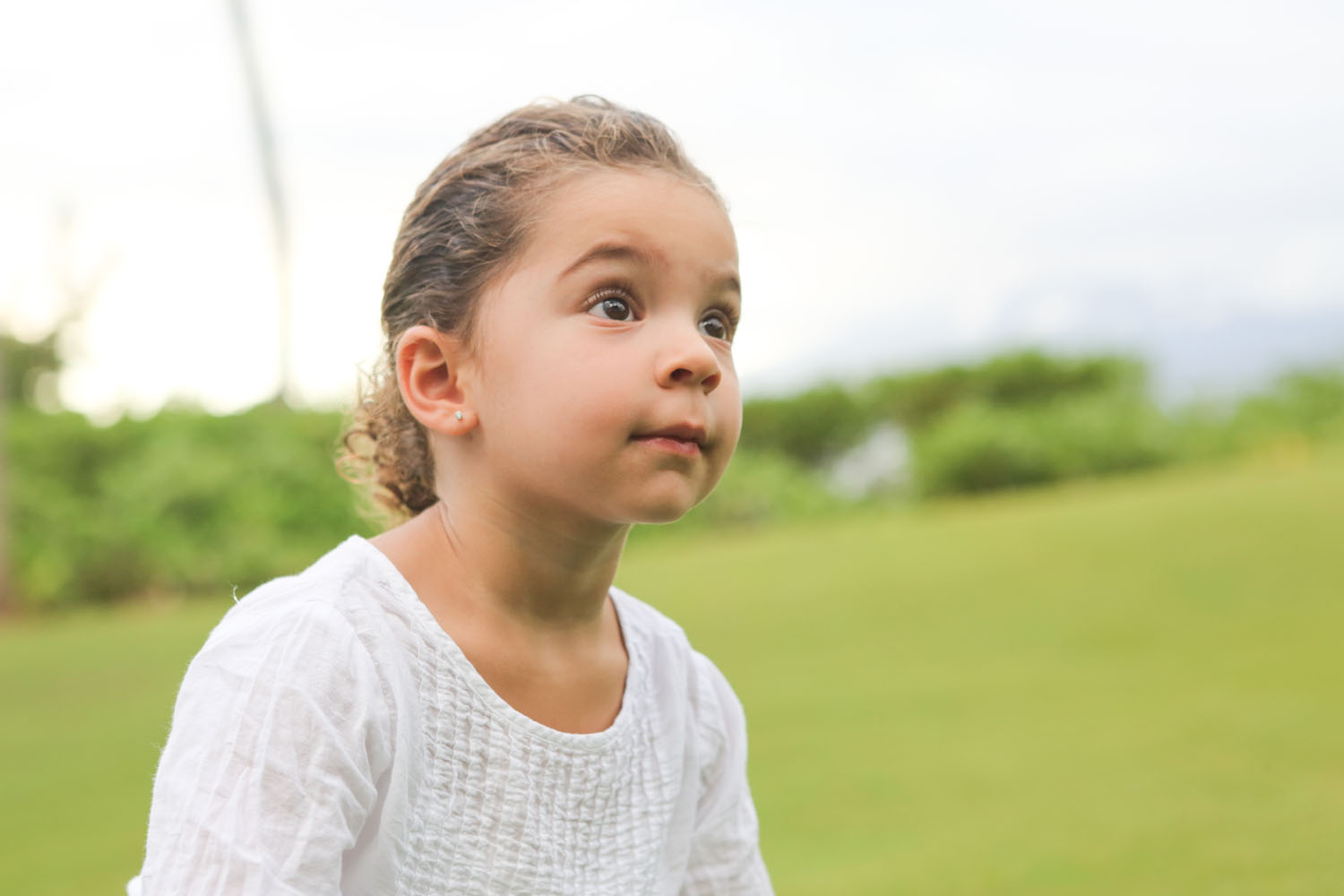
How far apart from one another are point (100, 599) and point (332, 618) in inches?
325

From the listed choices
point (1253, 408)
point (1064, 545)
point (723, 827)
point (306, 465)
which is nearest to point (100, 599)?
point (306, 465)

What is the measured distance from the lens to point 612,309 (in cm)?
118

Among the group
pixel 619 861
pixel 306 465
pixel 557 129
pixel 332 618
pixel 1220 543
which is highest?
pixel 306 465

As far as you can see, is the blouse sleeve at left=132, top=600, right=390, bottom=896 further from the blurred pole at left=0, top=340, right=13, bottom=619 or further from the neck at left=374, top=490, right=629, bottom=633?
the blurred pole at left=0, top=340, right=13, bottom=619

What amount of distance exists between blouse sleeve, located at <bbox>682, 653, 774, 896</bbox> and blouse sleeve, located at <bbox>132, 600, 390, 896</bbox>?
468mm

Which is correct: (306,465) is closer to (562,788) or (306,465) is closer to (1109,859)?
(1109,859)

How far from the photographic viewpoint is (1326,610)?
5785 millimetres

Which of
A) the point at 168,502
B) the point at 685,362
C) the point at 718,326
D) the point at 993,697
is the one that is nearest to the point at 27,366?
the point at 168,502

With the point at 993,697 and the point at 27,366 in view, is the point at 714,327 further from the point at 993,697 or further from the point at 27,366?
the point at 27,366

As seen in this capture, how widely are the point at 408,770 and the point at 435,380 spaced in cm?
37

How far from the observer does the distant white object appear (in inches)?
425

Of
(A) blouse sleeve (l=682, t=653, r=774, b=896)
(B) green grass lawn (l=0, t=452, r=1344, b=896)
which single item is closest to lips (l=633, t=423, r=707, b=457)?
(A) blouse sleeve (l=682, t=653, r=774, b=896)

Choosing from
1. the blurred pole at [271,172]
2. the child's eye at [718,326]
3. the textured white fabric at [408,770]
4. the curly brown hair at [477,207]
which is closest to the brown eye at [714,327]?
the child's eye at [718,326]

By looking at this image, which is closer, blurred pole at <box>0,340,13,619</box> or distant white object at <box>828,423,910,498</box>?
blurred pole at <box>0,340,13,619</box>
